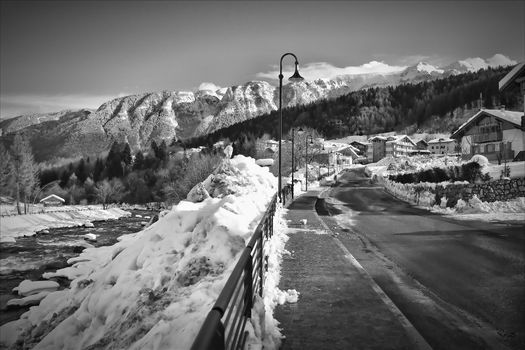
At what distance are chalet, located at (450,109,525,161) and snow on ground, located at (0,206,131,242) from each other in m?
59.4

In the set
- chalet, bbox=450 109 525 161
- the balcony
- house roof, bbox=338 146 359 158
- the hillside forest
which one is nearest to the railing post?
chalet, bbox=450 109 525 161

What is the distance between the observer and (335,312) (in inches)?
195

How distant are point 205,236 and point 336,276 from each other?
3074 millimetres

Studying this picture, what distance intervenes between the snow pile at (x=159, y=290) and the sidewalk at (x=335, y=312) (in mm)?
1281

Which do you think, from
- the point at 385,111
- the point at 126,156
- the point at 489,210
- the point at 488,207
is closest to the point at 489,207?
the point at 488,207

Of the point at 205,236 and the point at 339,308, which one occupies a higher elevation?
the point at 205,236

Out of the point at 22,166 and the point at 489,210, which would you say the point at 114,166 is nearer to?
the point at 22,166

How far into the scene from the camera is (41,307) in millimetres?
11086

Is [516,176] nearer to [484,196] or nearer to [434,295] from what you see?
[484,196]

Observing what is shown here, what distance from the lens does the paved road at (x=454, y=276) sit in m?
4.54

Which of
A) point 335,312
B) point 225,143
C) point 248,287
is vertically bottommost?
point 335,312

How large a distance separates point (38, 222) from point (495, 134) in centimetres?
6821

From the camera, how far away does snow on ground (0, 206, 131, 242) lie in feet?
142

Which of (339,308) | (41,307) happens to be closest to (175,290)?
(339,308)
